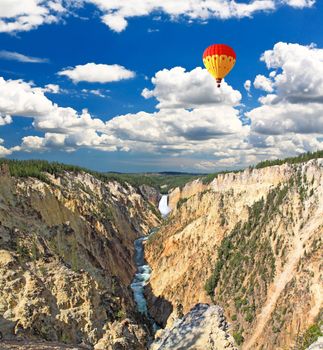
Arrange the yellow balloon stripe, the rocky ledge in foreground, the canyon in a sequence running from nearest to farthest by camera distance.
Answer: the rocky ledge in foreground, the canyon, the yellow balloon stripe

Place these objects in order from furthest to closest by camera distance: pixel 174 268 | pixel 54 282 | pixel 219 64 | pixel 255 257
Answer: pixel 174 268 → pixel 255 257 → pixel 219 64 → pixel 54 282

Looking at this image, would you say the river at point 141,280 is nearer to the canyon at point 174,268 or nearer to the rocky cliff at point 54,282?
the canyon at point 174,268

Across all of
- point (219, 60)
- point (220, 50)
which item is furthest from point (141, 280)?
point (220, 50)

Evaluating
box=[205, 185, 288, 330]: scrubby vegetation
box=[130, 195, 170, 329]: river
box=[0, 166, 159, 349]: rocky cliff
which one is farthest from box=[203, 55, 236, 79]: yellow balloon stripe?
box=[130, 195, 170, 329]: river

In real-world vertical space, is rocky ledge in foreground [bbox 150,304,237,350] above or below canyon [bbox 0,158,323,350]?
above

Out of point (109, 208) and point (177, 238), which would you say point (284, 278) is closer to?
point (177, 238)

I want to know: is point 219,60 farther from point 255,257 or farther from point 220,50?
point 255,257

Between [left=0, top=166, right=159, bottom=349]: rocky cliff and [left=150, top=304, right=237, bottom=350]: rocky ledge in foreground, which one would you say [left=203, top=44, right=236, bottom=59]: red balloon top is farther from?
[left=150, top=304, right=237, bottom=350]: rocky ledge in foreground

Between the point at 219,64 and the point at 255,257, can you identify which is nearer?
the point at 219,64
